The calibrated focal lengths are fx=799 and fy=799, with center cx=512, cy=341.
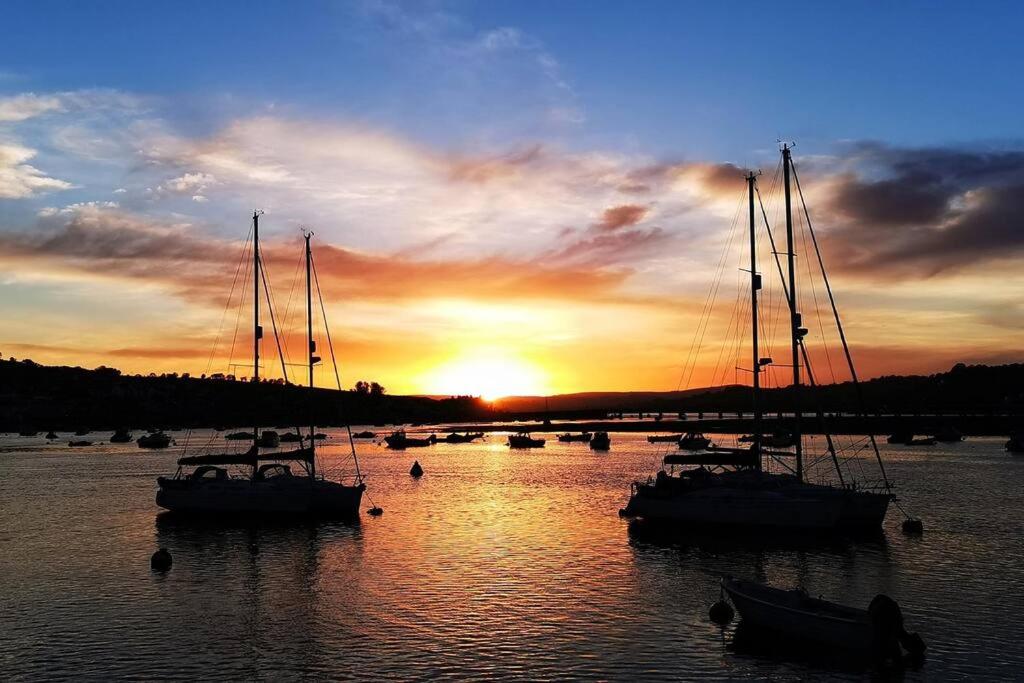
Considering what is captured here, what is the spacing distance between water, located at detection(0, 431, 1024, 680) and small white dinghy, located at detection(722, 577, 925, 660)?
1025mm

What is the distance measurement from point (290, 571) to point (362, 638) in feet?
46.4

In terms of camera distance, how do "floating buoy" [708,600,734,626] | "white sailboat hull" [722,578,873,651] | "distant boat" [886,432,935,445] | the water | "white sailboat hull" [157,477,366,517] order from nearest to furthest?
"white sailboat hull" [722,578,873,651], the water, "floating buoy" [708,600,734,626], "white sailboat hull" [157,477,366,517], "distant boat" [886,432,935,445]

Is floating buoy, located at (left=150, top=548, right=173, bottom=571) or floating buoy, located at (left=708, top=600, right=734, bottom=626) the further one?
floating buoy, located at (left=150, top=548, right=173, bottom=571)

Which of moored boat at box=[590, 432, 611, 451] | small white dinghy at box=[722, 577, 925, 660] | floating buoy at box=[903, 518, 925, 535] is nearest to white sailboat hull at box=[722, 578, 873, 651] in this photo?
small white dinghy at box=[722, 577, 925, 660]

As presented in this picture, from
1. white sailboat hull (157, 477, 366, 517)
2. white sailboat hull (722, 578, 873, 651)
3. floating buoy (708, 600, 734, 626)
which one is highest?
white sailboat hull (157, 477, 366, 517)

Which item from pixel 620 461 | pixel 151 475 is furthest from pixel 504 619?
pixel 620 461

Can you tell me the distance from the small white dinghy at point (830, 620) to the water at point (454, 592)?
3.36 ft

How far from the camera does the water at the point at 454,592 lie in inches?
1038

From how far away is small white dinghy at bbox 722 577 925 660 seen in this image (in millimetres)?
25438

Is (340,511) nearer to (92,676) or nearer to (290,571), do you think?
(290,571)

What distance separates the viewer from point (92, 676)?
83.1 ft

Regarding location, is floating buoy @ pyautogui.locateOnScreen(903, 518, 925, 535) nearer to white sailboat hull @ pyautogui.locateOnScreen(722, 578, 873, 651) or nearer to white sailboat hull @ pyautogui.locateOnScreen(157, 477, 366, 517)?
white sailboat hull @ pyautogui.locateOnScreen(722, 578, 873, 651)

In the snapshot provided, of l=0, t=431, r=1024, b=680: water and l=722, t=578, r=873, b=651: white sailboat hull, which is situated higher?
l=722, t=578, r=873, b=651: white sailboat hull

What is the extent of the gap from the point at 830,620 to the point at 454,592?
54.7ft
